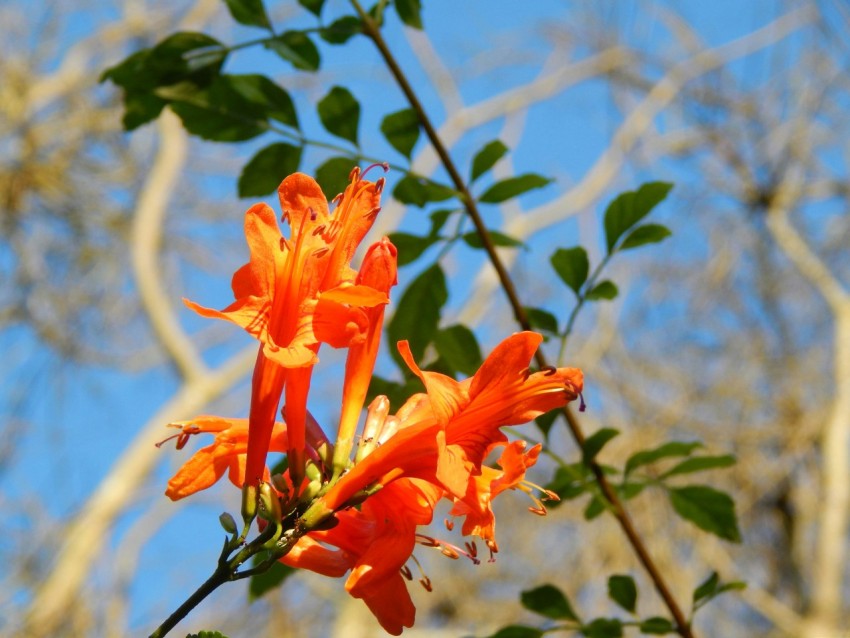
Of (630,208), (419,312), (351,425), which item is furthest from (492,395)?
(630,208)

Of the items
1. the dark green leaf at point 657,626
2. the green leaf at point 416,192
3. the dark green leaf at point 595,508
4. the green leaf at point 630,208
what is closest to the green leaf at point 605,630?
the dark green leaf at point 657,626

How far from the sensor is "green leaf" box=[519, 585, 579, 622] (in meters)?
1.66

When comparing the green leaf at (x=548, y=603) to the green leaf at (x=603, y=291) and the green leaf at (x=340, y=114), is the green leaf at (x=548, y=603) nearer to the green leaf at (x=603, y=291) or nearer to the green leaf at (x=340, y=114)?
the green leaf at (x=603, y=291)

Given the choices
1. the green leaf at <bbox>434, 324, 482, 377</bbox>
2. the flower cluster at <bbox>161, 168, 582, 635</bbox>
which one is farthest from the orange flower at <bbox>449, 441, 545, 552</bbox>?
the green leaf at <bbox>434, 324, 482, 377</bbox>

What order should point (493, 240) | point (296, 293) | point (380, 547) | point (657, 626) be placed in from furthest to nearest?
point (493, 240), point (657, 626), point (296, 293), point (380, 547)

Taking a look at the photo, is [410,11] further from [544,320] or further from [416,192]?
[544,320]

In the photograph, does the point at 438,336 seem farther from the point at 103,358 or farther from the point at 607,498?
the point at 103,358

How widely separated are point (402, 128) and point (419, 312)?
0.32 m

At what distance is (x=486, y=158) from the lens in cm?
171

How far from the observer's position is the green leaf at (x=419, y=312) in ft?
5.35

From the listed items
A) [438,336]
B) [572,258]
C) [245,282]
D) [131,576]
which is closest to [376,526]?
[245,282]

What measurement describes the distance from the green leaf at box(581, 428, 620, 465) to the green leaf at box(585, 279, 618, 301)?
0.24m

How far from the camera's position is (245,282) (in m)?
1.07

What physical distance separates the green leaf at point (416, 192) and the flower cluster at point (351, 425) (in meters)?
0.49
